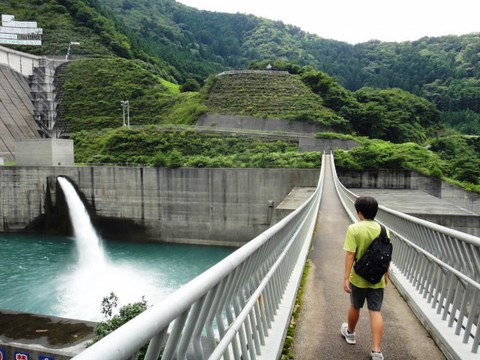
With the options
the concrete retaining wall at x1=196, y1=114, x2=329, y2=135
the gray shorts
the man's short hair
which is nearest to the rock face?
the gray shorts

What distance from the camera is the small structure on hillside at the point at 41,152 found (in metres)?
29.8

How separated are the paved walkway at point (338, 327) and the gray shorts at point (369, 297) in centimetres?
58

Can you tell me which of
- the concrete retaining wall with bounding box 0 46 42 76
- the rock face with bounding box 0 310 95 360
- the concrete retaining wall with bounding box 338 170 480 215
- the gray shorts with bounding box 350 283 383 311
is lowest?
the rock face with bounding box 0 310 95 360

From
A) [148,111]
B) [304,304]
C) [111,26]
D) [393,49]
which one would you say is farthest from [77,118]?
[393,49]

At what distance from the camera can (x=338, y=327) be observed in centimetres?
455

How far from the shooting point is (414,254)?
5.74 m

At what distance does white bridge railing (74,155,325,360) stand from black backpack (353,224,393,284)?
0.92 metres

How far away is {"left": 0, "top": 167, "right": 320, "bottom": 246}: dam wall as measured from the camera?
26625 millimetres

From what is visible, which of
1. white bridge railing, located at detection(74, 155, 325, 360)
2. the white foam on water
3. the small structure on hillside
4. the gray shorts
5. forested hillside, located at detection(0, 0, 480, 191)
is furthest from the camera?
forested hillside, located at detection(0, 0, 480, 191)

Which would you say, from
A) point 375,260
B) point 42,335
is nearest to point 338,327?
point 375,260

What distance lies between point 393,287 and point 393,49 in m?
131

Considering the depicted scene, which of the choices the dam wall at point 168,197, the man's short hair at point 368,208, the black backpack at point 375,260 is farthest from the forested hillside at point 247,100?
the black backpack at point 375,260

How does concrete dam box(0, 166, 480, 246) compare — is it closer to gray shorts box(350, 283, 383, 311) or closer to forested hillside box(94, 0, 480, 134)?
gray shorts box(350, 283, 383, 311)

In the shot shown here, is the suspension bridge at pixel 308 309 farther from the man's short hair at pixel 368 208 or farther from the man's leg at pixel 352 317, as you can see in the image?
the man's short hair at pixel 368 208
